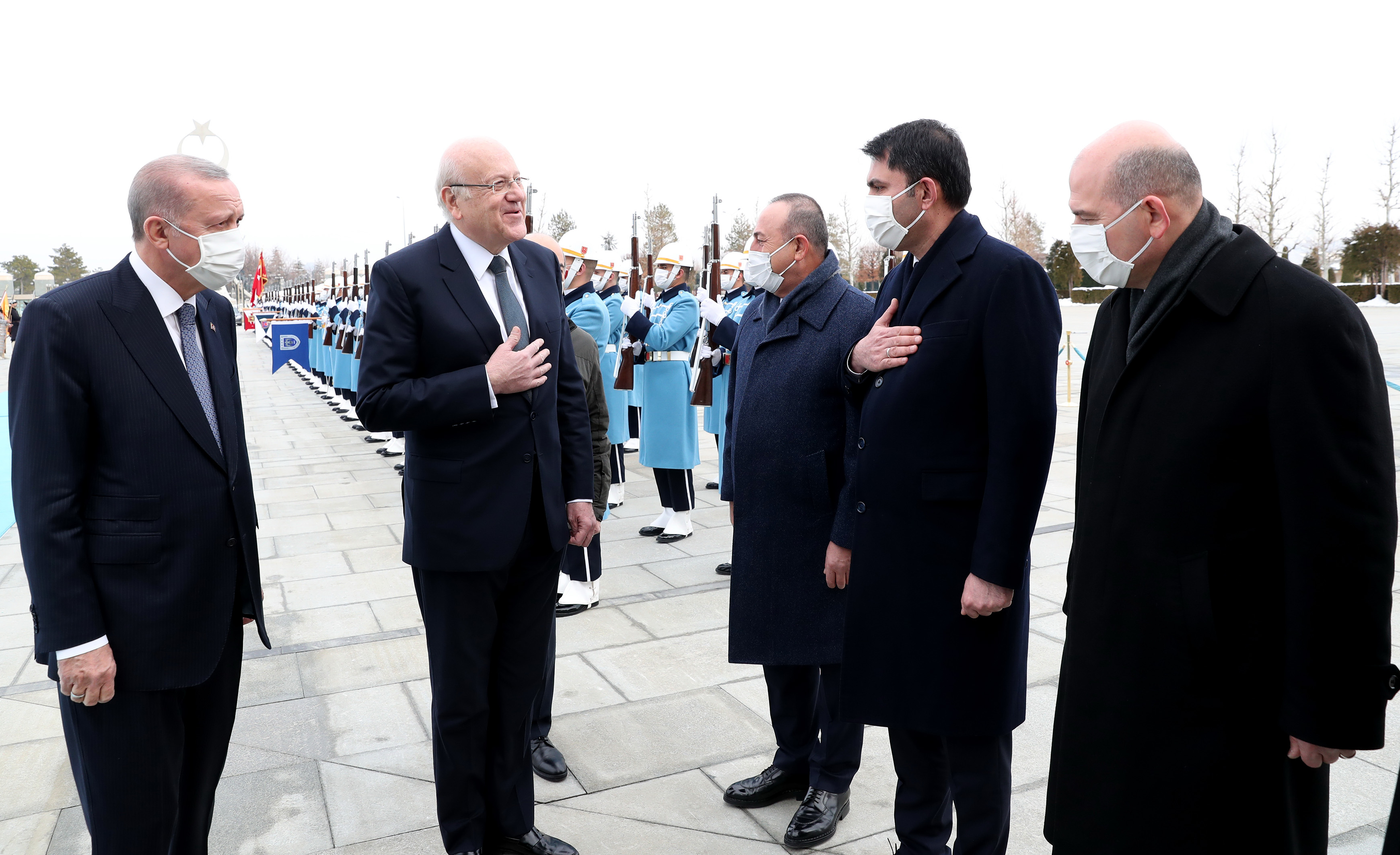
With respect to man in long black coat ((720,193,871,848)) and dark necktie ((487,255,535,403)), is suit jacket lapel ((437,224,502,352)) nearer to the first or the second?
dark necktie ((487,255,535,403))

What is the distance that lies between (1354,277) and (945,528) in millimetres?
46862

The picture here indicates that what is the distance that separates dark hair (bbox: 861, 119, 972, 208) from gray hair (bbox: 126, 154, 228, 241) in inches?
67.9

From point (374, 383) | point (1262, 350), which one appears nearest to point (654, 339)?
point (374, 383)

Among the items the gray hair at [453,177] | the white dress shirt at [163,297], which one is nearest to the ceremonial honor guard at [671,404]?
the gray hair at [453,177]

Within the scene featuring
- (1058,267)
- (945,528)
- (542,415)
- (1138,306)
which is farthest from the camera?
(1058,267)

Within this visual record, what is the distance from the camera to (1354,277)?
134ft

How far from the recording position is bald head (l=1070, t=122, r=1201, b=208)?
1.98 metres

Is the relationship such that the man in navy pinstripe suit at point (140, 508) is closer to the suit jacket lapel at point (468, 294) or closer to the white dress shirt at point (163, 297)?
the white dress shirt at point (163, 297)

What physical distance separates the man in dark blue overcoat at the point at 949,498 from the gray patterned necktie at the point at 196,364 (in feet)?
5.25

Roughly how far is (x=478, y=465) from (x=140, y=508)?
82 centimetres

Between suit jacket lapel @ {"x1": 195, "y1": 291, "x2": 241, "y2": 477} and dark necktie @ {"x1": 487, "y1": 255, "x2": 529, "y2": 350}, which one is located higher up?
dark necktie @ {"x1": 487, "y1": 255, "x2": 529, "y2": 350}

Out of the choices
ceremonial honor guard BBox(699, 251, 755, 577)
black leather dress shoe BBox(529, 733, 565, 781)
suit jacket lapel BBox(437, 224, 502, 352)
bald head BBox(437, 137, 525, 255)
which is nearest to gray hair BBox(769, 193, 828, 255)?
bald head BBox(437, 137, 525, 255)

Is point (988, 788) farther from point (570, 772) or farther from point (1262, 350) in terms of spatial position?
point (570, 772)

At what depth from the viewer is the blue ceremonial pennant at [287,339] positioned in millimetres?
18734
